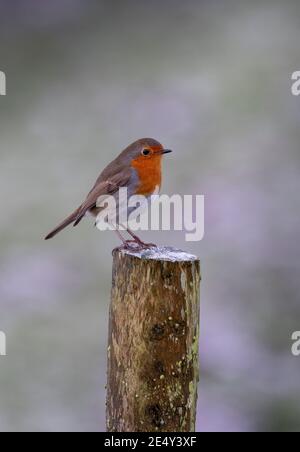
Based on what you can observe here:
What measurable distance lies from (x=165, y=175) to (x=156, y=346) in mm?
5798

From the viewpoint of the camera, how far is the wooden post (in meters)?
3.89

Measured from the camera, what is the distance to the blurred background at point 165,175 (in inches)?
292

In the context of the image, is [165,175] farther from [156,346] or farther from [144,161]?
[156,346]

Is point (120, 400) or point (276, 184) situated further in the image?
point (276, 184)

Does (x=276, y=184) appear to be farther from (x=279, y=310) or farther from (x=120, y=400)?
(x=120, y=400)

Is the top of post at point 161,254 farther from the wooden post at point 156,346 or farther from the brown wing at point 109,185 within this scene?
the brown wing at point 109,185

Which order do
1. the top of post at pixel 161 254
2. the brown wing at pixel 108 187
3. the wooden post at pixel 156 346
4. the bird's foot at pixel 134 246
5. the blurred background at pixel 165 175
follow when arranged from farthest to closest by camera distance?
the blurred background at pixel 165 175
the brown wing at pixel 108 187
the bird's foot at pixel 134 246
the top of post at pixel 161 254
the wooden post at pixel 156 346

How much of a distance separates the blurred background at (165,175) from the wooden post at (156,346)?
302 cm

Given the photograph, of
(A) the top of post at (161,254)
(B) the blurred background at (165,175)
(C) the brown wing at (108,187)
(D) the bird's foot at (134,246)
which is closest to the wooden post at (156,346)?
(A) the top of post at (161,254)

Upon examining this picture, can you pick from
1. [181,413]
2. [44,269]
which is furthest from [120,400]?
[44,269]

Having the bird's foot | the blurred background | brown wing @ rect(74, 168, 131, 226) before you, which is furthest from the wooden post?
the blurred background

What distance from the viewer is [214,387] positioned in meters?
7.34

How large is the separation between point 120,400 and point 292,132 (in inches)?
295

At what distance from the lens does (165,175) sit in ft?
31.5
